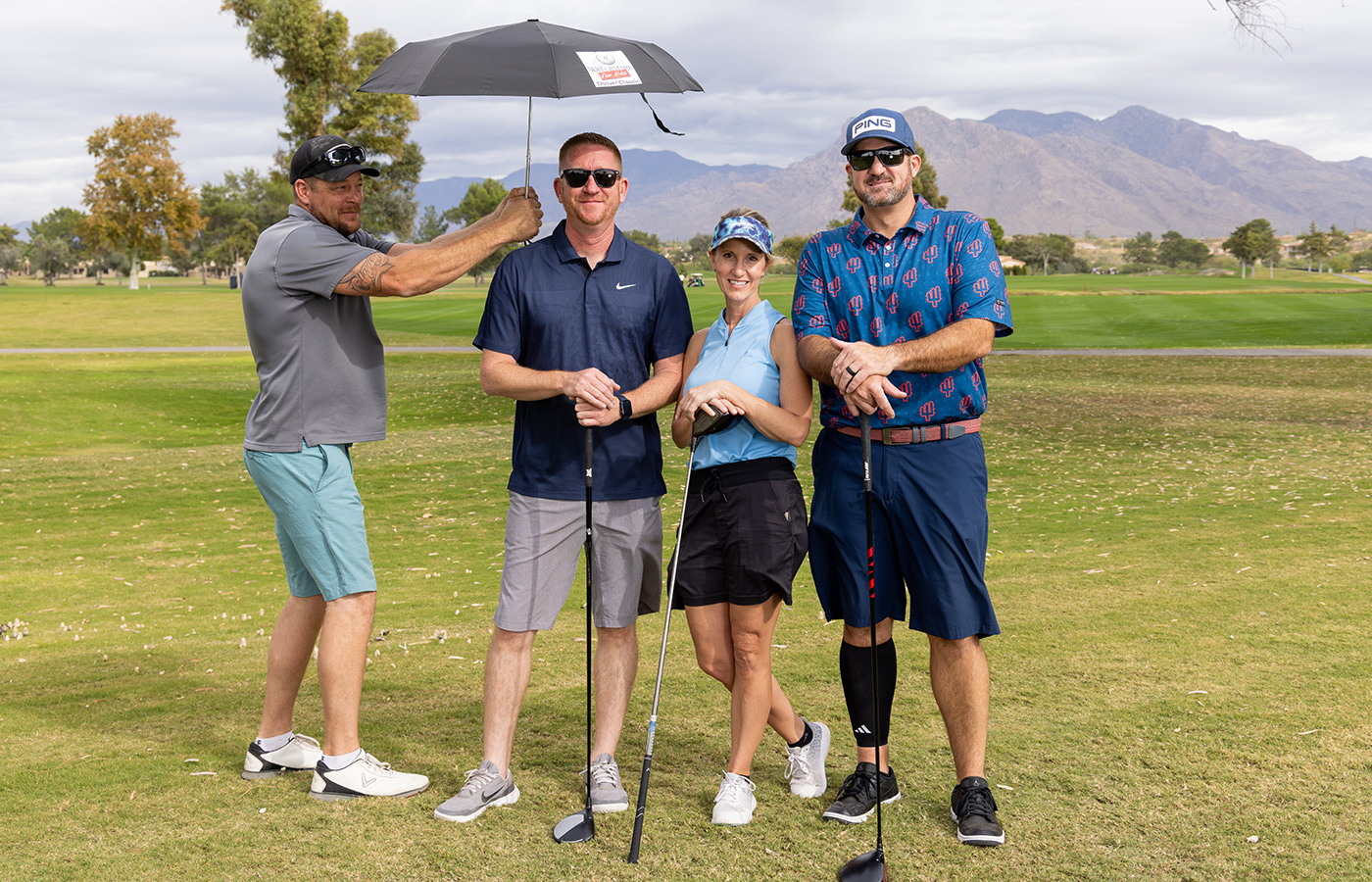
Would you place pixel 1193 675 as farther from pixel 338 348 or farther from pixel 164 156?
pixel 164 156

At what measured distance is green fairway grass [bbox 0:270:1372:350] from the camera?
3212 centimetres

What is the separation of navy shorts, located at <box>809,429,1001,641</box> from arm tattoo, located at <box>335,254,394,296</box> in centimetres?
168

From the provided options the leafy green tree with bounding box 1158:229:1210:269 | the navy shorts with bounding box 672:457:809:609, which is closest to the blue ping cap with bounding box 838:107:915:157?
the navy shorts with bounding box 672:457:809:609

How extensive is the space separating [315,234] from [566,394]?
1062 mm

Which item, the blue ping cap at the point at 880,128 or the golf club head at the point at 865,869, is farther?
the blue ping cap at the point at 880,128

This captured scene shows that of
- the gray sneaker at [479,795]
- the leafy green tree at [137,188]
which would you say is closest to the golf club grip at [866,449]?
the gray sneaker at [479,795]

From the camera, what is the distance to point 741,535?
3814 mm

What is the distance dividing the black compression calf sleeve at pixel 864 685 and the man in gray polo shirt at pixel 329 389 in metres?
1.57

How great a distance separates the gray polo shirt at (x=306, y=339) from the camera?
393 cm

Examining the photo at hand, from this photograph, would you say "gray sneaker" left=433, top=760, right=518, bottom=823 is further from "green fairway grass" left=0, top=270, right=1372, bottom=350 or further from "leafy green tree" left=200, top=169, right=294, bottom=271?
"leafy green tree" left=200, top=169, right=294, bottom=271

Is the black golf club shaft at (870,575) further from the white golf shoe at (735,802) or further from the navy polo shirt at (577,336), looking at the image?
the navy polo shirt at (577,336)

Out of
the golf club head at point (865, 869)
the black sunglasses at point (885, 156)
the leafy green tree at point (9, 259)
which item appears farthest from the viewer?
the leafy green tree at point (9, 259)

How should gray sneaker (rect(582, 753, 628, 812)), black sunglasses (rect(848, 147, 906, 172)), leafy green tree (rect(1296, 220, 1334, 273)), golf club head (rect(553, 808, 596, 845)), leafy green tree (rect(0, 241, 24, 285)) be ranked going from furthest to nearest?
leafy green tree (rect(1296, 220, 1334, 273)) → leafy green tree (rect(0, 241, 24, 285)) → gray sneaker (rect(582, 753, 628, 812)) → black sunglasses (rect(848, 147, 906, 172)) → golf club head (rect(553, 808, 596, 845))

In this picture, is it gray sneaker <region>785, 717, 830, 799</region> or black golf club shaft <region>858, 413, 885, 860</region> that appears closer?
black golf club shaft <region>858, 413, 885, 860</region>
